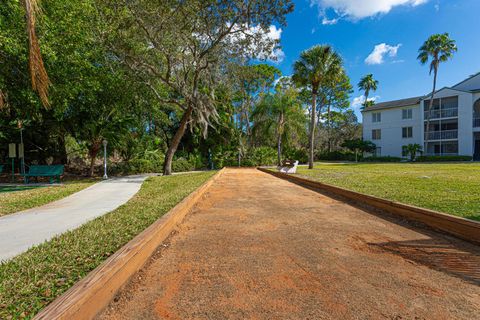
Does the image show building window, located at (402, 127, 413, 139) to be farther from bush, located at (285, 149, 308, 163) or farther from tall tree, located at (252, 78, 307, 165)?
tall tree, located at (252, 78, 307, 165)

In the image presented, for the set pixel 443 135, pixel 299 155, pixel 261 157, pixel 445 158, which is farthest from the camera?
pixel 299 155

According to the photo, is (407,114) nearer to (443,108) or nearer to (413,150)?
(443,108)

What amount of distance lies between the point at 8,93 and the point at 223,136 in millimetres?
15396

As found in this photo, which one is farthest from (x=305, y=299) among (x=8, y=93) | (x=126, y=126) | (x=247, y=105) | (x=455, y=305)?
(x=247, y=105)

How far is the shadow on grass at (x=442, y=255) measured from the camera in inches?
A: 100

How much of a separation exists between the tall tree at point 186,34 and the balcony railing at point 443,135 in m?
29.1

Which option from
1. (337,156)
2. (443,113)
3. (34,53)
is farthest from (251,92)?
(34,53)

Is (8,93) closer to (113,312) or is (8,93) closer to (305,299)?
(113,312)

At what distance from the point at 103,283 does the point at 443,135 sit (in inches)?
1553

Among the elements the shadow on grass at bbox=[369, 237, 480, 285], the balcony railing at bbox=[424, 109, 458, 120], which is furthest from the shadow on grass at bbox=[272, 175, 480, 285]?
the balcony railing at bbox=[424, 109, 458, 120]

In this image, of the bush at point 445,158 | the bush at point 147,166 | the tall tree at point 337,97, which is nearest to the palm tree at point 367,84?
the tall tree at point 337,97

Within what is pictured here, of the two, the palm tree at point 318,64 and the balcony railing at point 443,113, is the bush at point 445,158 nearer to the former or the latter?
the balcony railing at point 443,113

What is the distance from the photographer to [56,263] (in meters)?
2.50

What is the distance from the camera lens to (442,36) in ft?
93.0
